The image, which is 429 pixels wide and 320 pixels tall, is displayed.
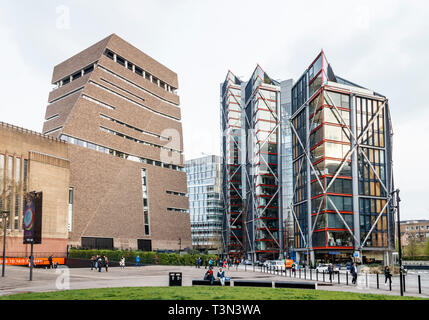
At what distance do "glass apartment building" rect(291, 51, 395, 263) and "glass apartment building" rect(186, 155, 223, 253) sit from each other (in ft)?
249

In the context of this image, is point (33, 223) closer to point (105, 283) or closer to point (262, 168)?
point (105, 283)

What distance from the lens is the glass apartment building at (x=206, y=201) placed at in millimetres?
150375

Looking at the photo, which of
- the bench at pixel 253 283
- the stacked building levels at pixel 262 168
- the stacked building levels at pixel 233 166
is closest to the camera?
the bench at pixel 253 283

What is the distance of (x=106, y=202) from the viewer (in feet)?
233

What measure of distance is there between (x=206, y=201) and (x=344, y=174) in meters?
85.5

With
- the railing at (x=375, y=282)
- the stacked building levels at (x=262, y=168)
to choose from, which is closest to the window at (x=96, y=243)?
the railing at (x=375, y=282)

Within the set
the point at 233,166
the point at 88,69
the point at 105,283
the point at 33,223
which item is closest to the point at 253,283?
the point at 105,283

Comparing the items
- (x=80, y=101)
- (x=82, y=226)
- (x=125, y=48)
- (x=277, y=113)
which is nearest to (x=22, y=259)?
(x=82, y=226)

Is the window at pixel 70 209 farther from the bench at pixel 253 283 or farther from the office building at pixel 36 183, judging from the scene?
the bench at pixel 253 283

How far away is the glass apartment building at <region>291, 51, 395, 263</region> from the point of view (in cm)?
6975

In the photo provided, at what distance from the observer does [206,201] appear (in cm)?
15288

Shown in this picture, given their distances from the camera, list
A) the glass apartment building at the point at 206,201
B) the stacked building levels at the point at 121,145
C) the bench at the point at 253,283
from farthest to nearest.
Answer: the glass apartment building at the point at 206,201
the stacked building levels at the point at 121,145
the bench at the point at 253,283

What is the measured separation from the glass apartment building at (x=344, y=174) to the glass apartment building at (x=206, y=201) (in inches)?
2989
